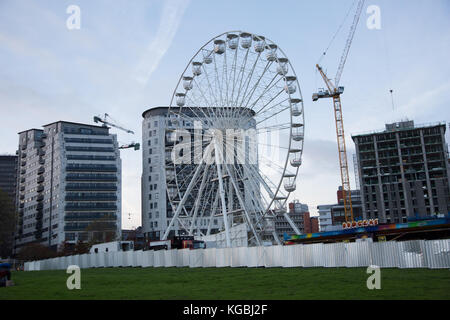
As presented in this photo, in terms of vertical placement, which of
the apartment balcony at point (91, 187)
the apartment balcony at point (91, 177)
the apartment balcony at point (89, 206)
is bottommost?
the apartment balcony at point (89, 206)

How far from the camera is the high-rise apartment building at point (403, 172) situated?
Result: 14662 centimetres

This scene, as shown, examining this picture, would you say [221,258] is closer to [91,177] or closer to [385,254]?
[385,254]

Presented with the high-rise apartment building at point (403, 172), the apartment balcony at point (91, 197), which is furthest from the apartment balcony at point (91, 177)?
the high-rise apartment building at point (403, 172)

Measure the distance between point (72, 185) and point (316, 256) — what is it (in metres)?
125

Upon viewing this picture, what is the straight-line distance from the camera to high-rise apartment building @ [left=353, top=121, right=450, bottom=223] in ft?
481

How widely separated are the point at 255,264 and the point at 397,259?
13.6 m

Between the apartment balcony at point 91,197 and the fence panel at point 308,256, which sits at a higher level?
the apartment balcony at point 91,197

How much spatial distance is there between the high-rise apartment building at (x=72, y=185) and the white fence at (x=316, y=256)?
89.0 meters

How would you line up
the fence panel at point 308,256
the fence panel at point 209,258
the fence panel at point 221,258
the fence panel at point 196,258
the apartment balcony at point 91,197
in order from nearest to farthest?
the fence panel at point 308,256
the fence panel at point 221,258
the fence panel at point 209,258
the fence panel at point 196,258
the apartment balcony at point 91,197

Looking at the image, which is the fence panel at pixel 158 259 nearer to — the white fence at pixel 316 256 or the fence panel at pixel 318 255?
the white fence at pixel 316 256

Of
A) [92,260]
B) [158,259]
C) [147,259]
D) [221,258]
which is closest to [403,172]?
[92,260]

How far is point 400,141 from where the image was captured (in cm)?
15700
